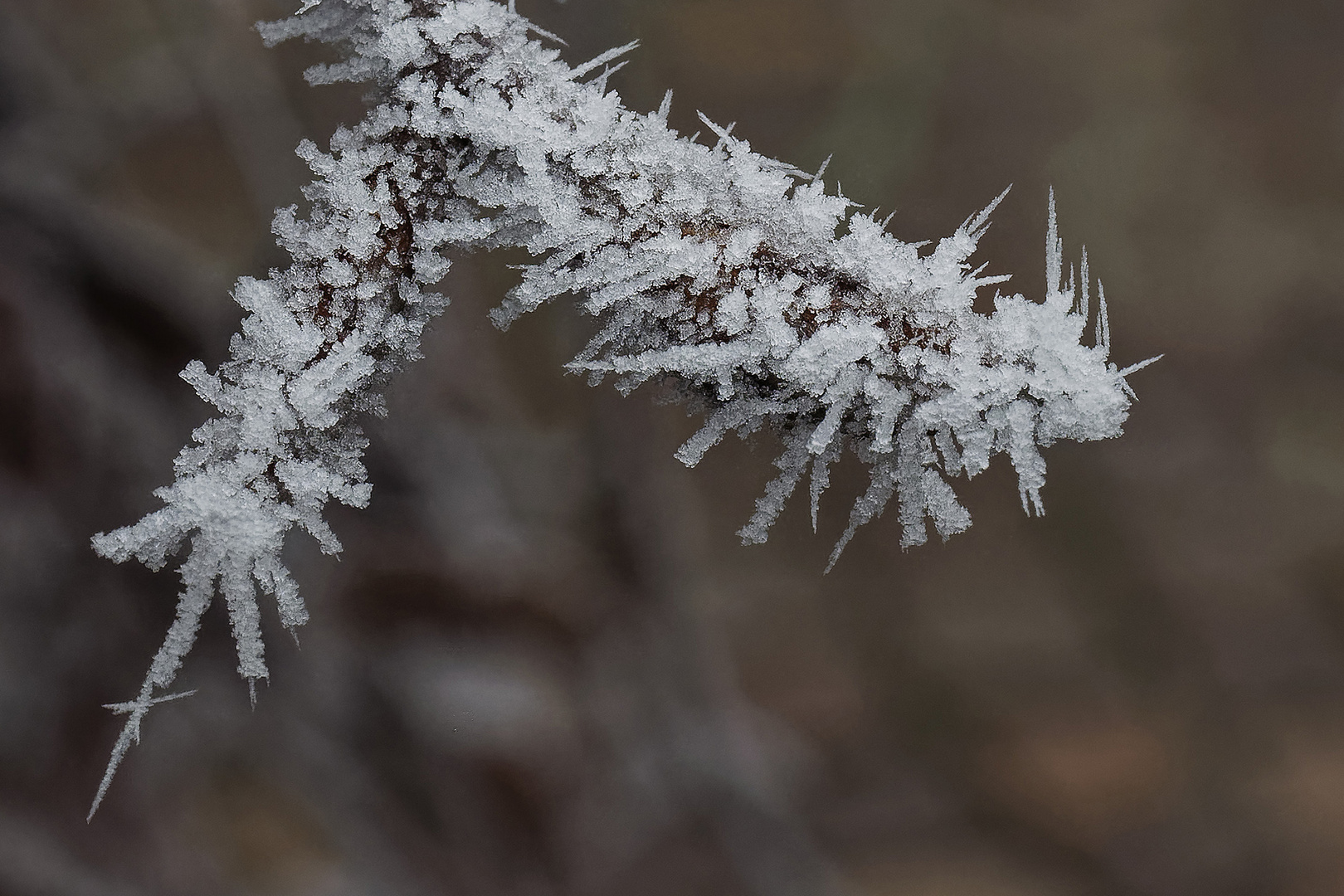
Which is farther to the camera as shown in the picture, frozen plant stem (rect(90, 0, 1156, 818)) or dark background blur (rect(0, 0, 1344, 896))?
dark background blur (rect(0, 0, 1344, 896))

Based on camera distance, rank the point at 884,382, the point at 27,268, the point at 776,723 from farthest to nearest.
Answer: the point at 776,723
the point at 27,268
the point at 884,382

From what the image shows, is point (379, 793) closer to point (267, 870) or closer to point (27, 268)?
point (267, 870)

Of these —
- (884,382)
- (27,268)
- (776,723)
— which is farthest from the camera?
(776,723)

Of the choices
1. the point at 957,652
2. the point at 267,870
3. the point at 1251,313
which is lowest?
the point at 267,870

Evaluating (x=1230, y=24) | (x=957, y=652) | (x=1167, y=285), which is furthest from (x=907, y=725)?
(x=1230, y=24)

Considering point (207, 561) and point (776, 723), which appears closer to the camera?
point (207, 561)
